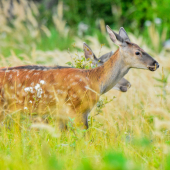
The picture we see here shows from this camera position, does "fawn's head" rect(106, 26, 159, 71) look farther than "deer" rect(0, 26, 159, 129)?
Yes

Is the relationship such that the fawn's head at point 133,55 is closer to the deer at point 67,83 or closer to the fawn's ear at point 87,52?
the deer at point 67,83

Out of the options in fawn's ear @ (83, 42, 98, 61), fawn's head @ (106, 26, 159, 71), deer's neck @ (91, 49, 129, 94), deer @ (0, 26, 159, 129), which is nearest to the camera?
deer @ (0, 26, 159, 129)

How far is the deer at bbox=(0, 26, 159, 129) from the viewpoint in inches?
155

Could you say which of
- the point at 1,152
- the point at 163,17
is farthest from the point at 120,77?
the point at 163,17

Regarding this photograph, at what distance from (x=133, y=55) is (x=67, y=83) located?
2.78 feet

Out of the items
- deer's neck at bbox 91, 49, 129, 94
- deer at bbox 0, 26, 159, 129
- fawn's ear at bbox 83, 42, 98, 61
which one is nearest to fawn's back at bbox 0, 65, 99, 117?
deer at bbox 0, 26, 159, 129

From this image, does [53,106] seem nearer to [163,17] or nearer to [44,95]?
[44,95]

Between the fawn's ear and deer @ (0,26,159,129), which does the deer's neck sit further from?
the fawn's ear

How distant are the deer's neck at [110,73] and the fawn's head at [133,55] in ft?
0.21

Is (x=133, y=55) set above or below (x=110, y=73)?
above

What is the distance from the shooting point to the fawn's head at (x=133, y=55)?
404 centimetres

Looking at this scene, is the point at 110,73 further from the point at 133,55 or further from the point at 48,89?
the point at 48,89

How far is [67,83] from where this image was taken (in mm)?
4039

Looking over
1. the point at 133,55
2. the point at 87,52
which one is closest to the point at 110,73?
the point at 133,55
